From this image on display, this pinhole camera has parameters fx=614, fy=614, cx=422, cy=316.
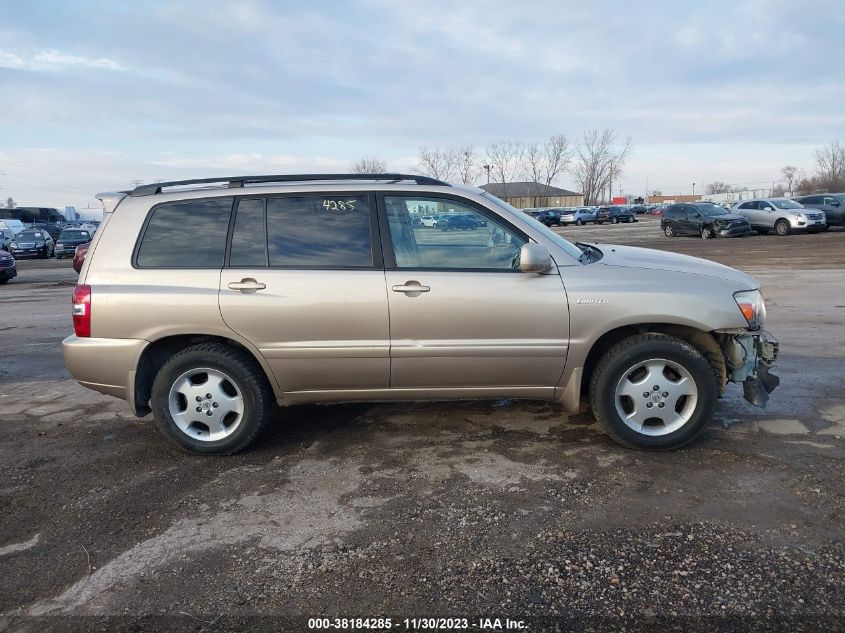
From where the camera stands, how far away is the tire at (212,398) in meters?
4.14

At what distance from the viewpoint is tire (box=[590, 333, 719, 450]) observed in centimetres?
399

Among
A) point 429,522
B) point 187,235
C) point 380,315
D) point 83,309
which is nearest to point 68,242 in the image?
point 83,309

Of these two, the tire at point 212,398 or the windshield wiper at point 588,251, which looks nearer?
the tire at point 212,398

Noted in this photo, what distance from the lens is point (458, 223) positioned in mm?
4246

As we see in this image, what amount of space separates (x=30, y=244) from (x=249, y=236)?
3188cm

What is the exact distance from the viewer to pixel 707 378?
13.1 feet

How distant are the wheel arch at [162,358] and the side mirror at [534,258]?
1.85 meters

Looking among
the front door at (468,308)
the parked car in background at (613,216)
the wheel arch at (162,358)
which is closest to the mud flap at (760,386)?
the front door at (468,308)

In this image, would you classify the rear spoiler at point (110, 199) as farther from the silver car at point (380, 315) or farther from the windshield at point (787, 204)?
the windshield at point (787, 204)

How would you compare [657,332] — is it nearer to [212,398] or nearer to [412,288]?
[412,288]

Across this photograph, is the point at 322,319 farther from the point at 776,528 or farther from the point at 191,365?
the point at 776,528

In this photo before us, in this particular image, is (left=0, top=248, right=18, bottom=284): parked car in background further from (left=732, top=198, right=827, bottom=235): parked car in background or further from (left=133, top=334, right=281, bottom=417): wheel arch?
(left=732, top=198, right=827, bottom=235): parked car in background

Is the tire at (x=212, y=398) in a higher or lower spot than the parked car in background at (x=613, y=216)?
lower

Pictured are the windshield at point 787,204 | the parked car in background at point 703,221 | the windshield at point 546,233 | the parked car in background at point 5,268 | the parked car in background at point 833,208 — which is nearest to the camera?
the windshield at point 546,233
